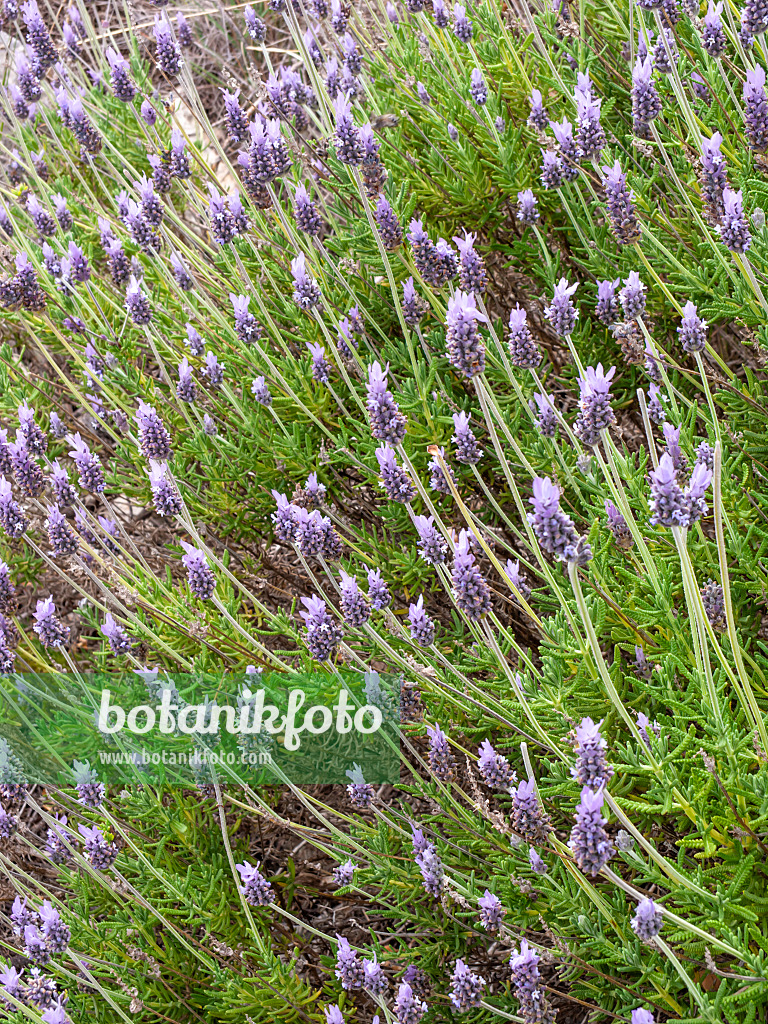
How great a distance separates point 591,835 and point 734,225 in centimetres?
130

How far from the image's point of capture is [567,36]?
10.7 feet

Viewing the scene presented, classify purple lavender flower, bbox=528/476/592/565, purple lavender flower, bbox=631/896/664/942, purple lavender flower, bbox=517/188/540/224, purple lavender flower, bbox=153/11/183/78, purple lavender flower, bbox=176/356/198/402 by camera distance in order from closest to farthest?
purple lavender flower, bbox=528/476/592/565
purple lavender flower, bbox=631/896/664/942
purple lavender flower, bbox=517/188/540/224
purple lavender flower, bbox=176/356/198/402
purple lavender flower, bbox=153/11/183/78

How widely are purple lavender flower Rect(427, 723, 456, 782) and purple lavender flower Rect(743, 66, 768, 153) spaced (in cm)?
160

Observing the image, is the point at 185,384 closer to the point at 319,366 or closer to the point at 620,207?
the point at 319,366

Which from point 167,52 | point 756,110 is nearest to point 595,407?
point 756,110

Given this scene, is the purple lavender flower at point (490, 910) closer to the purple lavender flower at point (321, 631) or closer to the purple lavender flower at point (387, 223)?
the purple lavender flower at point (321, 631)

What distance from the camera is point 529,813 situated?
191 cm

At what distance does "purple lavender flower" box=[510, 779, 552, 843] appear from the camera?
1.89 meters

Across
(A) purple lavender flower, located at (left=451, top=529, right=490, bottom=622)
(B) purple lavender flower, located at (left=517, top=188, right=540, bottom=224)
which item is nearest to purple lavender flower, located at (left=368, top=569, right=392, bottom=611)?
(A) purple lavender flower, located at (left=451, top=529, right=490, bottom=622)

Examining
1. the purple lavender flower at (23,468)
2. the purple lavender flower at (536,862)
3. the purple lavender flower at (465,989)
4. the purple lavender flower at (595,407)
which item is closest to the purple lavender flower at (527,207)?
the purple lavender flower at (595,407)

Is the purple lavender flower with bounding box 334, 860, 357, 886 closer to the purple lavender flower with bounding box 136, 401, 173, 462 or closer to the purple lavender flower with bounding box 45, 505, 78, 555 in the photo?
the purple lavender flower with bounding box 45, 505, 78, 555

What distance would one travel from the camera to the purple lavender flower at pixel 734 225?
1.93 meters

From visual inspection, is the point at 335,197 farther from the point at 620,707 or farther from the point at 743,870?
the point at 743,870

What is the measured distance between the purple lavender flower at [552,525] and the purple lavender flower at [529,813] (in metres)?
0.64
